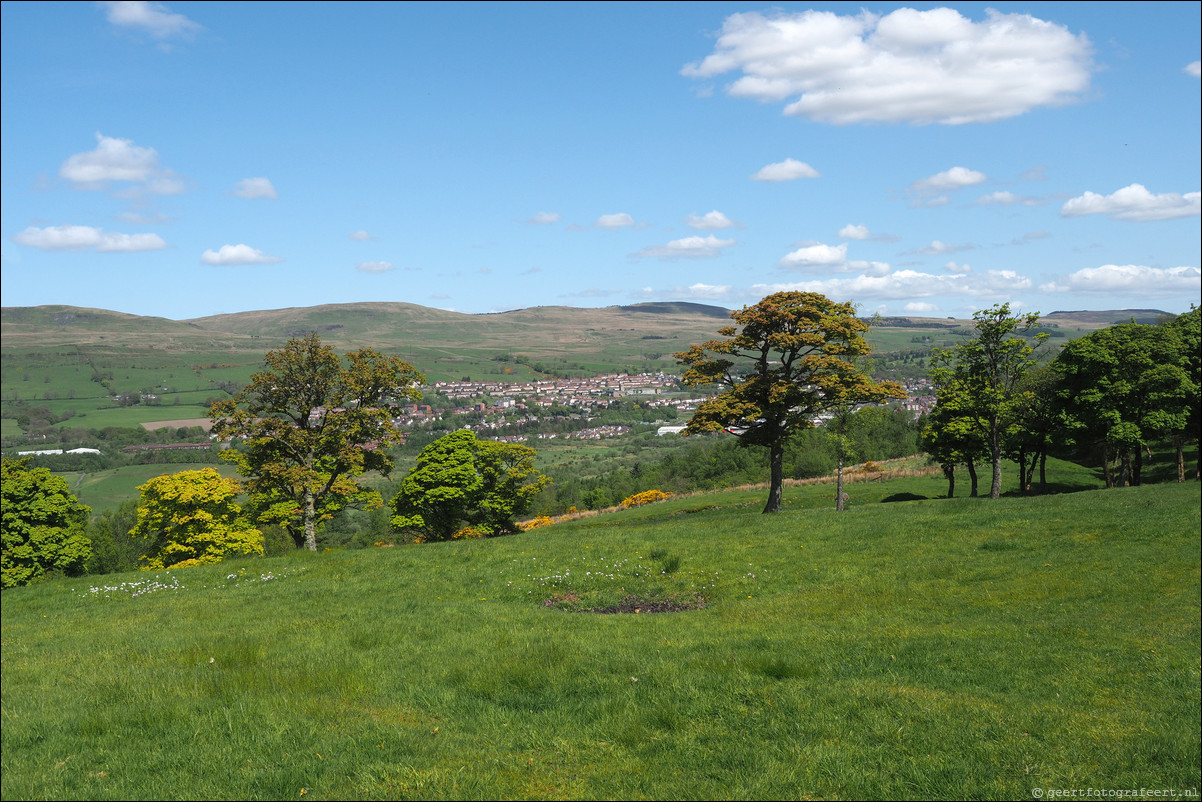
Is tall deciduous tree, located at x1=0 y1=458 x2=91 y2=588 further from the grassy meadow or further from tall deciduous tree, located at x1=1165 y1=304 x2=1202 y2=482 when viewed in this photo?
tall deciduous tree, located at x1=1165 y1=304 x2=1202 y2=482

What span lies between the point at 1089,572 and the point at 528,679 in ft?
46.6

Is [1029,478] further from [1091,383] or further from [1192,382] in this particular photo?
[1192,382]

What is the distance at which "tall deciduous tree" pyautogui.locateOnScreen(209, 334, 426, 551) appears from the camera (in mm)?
35125

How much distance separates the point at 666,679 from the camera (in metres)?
10.3

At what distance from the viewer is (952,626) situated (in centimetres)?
→ 1355

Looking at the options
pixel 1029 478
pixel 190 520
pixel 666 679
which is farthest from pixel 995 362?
pixel 190 520

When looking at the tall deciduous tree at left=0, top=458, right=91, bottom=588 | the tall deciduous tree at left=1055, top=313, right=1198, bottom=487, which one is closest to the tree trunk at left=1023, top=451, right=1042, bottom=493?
the tall deciduous tree at left=1055, top=313, right=1198, bottom=487

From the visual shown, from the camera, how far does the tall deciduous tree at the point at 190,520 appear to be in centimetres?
3912

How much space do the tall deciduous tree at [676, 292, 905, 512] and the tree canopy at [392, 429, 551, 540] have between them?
1962 centimetres

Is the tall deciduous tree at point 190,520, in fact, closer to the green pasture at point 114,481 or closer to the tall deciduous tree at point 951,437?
the tall deciduous tree at point 951,437

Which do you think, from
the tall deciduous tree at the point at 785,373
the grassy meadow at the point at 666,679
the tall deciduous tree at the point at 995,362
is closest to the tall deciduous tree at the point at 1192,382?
the tall deciduous tree at the point at 995,362

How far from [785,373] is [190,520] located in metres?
34.8

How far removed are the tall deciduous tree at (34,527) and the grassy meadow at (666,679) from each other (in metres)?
24.1

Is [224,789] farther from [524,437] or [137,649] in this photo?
[524,437]
